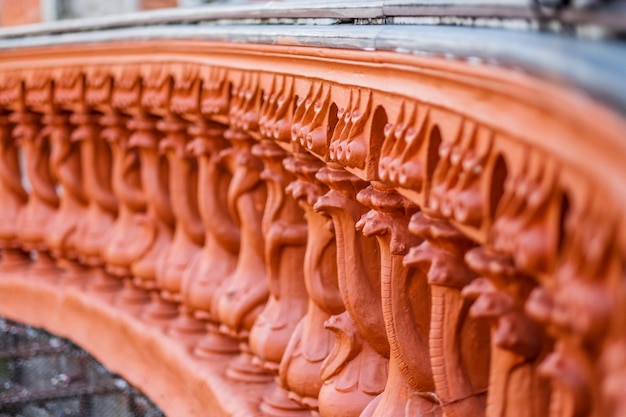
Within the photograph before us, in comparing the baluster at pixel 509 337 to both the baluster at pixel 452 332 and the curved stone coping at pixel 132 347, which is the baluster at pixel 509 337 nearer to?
the baluster at pixel 452 332

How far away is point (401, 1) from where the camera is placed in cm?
172

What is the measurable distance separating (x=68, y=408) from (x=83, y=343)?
0.31 meters

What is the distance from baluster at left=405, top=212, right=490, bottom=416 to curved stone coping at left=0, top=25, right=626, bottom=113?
0.27 m

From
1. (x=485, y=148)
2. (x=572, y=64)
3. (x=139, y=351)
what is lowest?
(x=139, y=351)

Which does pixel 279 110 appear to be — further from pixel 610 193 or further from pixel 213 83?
pixel 610 193

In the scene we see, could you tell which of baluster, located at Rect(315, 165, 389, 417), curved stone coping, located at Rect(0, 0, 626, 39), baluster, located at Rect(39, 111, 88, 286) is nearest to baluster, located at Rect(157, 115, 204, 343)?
curved stone coping, located at Rect(0, 0, 626, 39)

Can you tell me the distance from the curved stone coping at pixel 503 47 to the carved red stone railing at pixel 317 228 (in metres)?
0.02

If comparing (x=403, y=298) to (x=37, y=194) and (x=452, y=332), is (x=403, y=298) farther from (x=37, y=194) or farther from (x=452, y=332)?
(x=37, y=194)

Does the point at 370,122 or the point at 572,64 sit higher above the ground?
the point at 572,64

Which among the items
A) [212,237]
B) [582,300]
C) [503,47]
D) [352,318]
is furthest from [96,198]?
[582,300]

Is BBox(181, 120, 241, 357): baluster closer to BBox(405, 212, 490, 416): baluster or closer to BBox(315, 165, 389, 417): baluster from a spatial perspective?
BBox(315, 165, 389, 417): baluster

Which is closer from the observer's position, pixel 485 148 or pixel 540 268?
pixel 540 268

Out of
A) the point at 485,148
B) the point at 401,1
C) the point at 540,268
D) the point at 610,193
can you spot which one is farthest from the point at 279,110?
the point at 610,193

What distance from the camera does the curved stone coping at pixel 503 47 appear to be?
3.10 feet
